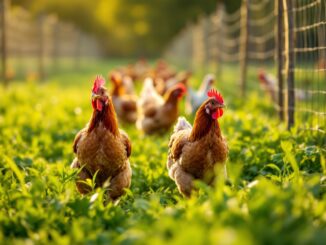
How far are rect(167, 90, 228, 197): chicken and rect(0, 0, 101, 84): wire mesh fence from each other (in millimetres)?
9748

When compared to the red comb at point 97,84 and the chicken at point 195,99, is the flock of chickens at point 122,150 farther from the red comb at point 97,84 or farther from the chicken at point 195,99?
the chicken at point 195,99

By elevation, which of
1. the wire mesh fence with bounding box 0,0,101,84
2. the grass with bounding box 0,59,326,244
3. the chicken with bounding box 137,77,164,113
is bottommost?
the grass with bounding box 0,59,326,244

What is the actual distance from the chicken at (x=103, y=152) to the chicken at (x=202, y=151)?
1.57 ft

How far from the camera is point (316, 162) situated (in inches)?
189

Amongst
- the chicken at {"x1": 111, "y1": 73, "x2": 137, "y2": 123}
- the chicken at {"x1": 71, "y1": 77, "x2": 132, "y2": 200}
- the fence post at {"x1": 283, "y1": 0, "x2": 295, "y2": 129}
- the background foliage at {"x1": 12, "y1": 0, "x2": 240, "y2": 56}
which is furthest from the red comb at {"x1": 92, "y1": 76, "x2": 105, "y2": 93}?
the background foliage at {"x1": 12, "y1": 0, "x2": 240, "y2": 56}

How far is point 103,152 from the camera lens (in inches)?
173

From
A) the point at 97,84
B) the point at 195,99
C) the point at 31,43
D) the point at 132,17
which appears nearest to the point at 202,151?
the point at 97,84

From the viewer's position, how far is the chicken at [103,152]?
14.4 feet

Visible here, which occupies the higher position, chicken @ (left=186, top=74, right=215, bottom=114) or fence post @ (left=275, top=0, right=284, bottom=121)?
fence post @ (left=275, top=0, right=284, bottom=121)

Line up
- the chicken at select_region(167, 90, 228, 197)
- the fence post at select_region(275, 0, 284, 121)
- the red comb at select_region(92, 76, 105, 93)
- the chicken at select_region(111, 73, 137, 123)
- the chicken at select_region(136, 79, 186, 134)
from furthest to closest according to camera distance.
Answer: the chicken at select_region(111, 73, 137, 123)
the chicken at select_region(136, 79, 186, 134)
the fence post at select_region(275, 0, 284, 121)
the red comb at select_region(92, 76, 105, 93)
the chicken at select_region(167, 90, 228, 197)

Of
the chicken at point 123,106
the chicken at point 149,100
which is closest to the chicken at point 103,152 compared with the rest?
the chicken at point 149,100

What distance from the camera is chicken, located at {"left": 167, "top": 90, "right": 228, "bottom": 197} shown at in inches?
173

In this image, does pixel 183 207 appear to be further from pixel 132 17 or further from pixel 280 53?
pixel 132 17

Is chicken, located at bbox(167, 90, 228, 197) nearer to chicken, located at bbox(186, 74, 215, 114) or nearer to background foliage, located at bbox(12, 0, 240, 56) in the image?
chicken, located at bbox(186, 74, 215, 114)
